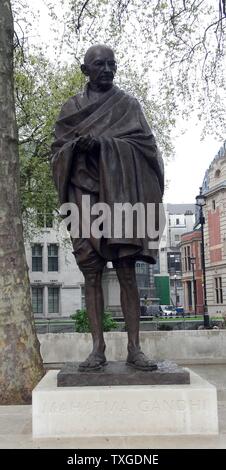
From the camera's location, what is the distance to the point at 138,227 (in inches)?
179

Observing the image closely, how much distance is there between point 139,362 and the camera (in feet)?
14.7

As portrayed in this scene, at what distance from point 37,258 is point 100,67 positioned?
43425mm

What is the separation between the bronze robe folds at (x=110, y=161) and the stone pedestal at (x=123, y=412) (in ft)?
4.02

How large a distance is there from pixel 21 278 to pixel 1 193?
57.5 inches

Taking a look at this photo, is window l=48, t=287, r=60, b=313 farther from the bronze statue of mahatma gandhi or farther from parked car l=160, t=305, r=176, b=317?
the bronze statue of mahatma gandhi

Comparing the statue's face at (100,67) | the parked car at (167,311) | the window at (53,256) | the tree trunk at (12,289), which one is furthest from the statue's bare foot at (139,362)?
the parked car at (167,311)

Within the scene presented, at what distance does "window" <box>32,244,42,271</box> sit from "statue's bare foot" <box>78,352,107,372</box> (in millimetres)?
43185

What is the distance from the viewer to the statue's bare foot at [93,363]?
4.39 metres

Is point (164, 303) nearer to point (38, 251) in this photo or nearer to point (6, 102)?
point (38, 251)

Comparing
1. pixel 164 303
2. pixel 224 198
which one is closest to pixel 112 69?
pixel 224 198

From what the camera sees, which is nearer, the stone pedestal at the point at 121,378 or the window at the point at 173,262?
the stone pedestal at the point at 121,378

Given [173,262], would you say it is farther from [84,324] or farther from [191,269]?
[84,324]

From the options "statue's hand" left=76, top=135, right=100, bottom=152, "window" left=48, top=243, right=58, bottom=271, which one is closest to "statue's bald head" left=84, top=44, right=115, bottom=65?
"statue's hand" left=76, top=135, right=100, bottom=152

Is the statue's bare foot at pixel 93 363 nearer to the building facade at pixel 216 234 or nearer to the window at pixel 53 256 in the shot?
the window at pixel 53 256
